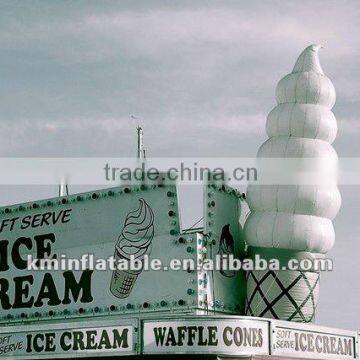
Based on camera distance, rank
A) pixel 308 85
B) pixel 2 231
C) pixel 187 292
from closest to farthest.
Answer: pixel 187 292, pixel 308 85, pixel 2 231

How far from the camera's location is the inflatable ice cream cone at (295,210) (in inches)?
932

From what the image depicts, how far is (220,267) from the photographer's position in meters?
23.9

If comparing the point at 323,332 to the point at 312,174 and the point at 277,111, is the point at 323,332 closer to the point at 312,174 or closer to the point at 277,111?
the point at 312,174

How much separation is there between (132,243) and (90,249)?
63.6 inches

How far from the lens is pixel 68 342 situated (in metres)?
22.2

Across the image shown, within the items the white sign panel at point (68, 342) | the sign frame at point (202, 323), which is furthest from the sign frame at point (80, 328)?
the sign frame at point (202, 323)

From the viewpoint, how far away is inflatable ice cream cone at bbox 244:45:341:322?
23672 mm

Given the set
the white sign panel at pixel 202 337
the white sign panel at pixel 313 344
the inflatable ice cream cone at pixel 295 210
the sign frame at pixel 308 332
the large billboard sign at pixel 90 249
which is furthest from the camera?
the large billboard sign at pixel 90 249

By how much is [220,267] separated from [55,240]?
5524mm

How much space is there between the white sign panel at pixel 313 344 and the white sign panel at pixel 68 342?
12.6ft

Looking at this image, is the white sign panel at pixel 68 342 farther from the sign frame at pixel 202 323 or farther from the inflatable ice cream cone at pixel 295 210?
the inflatable ice cream cone at pixel 295 210

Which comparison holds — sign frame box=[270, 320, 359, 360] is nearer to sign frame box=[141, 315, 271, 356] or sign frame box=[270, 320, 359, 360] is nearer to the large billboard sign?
sign frame box=[141, 315, 271, 356]

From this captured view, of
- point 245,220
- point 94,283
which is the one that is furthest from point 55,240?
point 245,220

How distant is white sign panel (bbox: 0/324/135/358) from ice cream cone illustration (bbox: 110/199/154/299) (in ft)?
8.38
